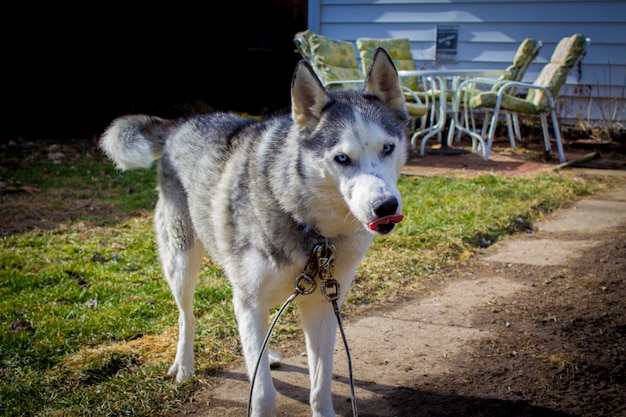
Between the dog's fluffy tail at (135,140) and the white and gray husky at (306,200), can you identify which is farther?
the dog's fluffy tail at (135,140)

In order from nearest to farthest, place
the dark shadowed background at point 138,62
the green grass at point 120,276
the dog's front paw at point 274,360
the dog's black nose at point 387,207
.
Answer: the dog's black nose at point 387,207 → the green grass at point 120,276 → the dog's front paw at point 274,360 → the dark shadowed background at point 138,62

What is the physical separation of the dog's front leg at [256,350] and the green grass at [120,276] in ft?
1.47

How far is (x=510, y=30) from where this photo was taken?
9594mm

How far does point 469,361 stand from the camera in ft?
9.50

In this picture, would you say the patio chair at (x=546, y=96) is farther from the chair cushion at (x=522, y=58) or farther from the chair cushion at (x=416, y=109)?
the chair cushion at (x=416, y=109)

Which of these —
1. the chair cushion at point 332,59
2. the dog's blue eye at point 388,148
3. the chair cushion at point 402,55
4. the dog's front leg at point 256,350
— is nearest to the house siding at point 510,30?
the chair cushion at point 402,55

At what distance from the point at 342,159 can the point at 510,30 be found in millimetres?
8359

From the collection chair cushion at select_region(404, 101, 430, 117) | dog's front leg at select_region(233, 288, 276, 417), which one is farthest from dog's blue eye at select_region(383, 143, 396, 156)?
chair cushion at select_region(404, 101, 430, 117)

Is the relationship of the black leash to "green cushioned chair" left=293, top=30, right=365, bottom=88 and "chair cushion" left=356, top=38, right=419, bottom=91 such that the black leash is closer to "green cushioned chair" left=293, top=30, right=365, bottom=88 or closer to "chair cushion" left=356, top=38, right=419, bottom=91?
"green cushioned chair" left=293, top=30, right=365, bottom=88

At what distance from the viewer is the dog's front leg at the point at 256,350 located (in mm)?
2305

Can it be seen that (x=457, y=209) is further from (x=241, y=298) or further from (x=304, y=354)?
(x=241, y=298)

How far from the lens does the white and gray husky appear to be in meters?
2.23

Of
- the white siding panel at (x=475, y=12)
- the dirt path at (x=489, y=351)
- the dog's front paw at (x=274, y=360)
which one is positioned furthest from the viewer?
the white siding panel at (x=475, y=12)

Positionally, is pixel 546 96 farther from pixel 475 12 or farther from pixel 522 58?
pixel 475 12
